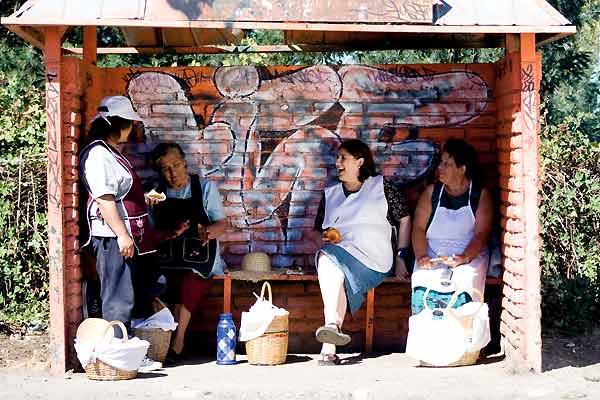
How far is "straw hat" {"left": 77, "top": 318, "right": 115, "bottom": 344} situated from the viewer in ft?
23.6

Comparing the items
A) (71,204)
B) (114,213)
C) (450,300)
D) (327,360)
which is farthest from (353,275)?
(71,204)

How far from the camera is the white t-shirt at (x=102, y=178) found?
24.0ft

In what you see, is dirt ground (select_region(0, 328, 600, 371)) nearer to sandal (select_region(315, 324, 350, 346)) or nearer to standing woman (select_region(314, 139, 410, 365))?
standing woman (select_region(314, 139, 410, 365))

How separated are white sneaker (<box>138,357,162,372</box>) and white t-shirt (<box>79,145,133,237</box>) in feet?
3.39

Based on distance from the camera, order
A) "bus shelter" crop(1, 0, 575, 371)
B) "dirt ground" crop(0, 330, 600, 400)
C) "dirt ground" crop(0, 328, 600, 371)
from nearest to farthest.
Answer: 1. "dirt ground" crop(0, 330, 600, 400)
2. "dirt ground" crop(0, 328, 600, 371)
3. "bus shelter" crop(1, 0, 575, 371)

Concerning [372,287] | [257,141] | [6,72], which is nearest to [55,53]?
[257,141]

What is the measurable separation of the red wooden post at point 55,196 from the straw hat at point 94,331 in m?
0.19

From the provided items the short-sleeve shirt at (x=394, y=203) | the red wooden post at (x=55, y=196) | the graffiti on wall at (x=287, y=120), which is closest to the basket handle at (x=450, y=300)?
the short-sleeve shirt at (x=394, y=203)

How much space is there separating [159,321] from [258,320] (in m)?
0.76

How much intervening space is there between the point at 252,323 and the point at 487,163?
2498 mm

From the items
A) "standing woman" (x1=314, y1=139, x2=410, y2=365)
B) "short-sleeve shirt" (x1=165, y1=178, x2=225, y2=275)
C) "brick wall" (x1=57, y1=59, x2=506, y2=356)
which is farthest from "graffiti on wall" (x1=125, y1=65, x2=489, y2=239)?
"standing woman" (x1=314, y1=139, x2=410, y2=365)

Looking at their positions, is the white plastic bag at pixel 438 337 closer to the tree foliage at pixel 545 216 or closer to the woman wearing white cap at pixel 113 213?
the woman wearing white cap at pixel 113 213

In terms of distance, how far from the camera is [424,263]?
8.04 m

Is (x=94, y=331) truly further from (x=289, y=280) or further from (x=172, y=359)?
(x=289, y=280)
